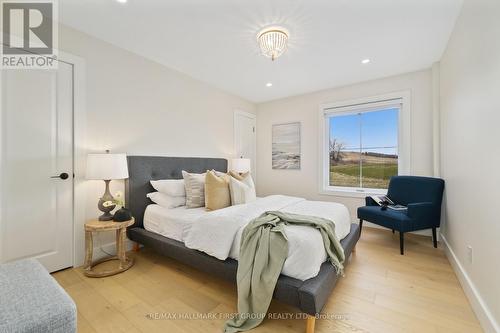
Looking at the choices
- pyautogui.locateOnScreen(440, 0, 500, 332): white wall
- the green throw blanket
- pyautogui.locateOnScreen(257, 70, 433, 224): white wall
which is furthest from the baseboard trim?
pyautogui.locateOnScreen(257, 70, 433, 224): white wall

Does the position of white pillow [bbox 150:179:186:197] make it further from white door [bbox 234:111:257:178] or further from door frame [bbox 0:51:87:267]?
white door [bbox 234:111:257:178]

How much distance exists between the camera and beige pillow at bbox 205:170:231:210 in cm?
243

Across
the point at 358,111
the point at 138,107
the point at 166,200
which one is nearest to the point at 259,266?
the point at 166,200

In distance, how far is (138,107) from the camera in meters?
2.74

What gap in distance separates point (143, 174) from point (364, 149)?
11.7 feet

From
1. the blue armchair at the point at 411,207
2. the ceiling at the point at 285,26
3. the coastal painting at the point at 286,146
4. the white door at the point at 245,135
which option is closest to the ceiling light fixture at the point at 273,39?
the ceiling at the point at 285,26

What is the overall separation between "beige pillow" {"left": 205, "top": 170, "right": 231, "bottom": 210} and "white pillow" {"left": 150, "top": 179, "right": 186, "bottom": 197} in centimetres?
41

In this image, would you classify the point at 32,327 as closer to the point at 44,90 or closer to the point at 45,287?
the point at 45,287

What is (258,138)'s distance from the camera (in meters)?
4.86

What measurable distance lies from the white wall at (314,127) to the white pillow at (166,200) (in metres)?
2.41

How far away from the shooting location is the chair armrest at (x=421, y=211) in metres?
2.58

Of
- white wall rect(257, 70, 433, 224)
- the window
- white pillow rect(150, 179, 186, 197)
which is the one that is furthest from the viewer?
the window

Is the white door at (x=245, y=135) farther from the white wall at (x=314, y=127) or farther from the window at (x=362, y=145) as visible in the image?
the window at (x=362, y=145)

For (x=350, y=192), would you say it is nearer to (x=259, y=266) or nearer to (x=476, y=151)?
(x=476, y=151)
